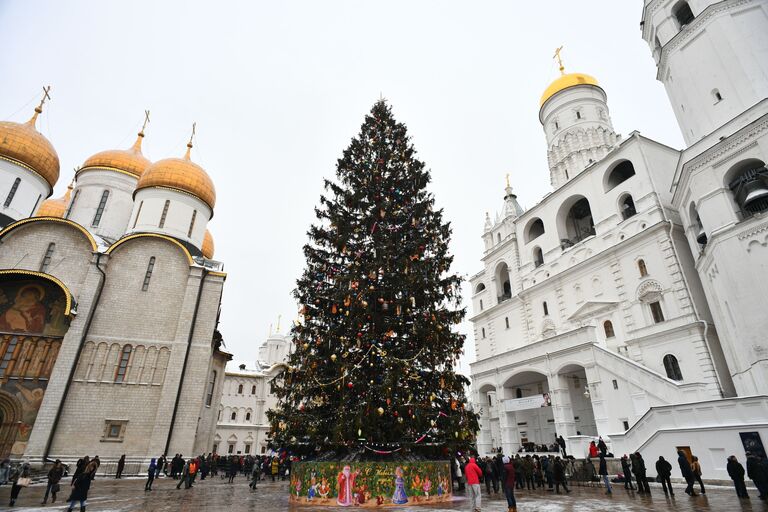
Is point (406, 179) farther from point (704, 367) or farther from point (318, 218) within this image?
point (704, 367)

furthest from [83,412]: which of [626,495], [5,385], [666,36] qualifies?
[666,36]

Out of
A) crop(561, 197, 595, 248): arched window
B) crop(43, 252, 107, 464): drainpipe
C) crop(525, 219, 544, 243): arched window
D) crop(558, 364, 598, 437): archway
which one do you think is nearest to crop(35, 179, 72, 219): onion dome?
crop(43, 252, 107, 464): drainpipe

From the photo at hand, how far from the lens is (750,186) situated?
1488 cm

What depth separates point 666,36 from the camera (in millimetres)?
20984

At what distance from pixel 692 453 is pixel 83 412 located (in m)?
24.0

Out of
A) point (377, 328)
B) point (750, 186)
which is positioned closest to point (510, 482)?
point (377, 328)

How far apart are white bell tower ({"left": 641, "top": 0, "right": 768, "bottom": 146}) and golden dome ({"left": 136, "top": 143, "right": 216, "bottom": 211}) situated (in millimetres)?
27238

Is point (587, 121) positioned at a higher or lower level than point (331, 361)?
higher

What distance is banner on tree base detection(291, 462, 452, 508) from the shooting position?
9250 millimetres

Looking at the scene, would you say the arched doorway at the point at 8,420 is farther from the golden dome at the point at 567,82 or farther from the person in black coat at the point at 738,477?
the golden dome at the point at 567,82

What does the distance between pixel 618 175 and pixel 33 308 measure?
34.0 metres

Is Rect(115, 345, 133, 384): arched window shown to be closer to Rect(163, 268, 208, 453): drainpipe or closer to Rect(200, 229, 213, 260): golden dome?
Rect(163, 268, 208, 453): drainpipe

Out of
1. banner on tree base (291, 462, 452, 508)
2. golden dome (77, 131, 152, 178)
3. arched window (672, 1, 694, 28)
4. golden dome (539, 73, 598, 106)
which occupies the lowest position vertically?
banner on tree base (291, 462, 452, 508)

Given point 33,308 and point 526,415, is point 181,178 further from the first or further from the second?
point 526,415
